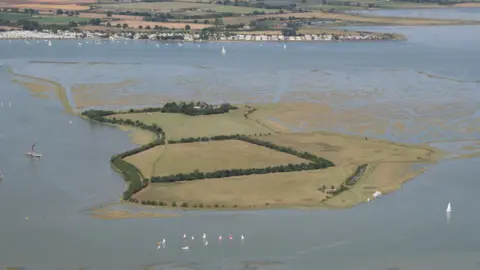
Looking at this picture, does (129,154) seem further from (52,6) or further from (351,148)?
(52,6)

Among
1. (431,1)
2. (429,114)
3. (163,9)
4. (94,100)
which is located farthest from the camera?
(431,1)

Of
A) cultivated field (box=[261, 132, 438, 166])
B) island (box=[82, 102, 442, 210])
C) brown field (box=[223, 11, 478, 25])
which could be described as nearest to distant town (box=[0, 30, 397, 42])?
brown field (box=[223, 11, 478, 25])

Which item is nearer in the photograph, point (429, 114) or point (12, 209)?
point (12, 209)

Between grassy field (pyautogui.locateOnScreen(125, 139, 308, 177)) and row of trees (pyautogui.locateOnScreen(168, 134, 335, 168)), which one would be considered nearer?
grassy field (pyautogui.locateOnScreen(125, 139, 308, 177))

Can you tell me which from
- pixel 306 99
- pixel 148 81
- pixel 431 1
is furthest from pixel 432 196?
pixel 431 1

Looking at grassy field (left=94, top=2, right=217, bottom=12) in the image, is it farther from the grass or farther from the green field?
the green field

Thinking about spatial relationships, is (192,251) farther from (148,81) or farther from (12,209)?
(148,81)

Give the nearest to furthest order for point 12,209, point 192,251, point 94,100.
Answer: point 192,251, point 12,209, point 94,100
